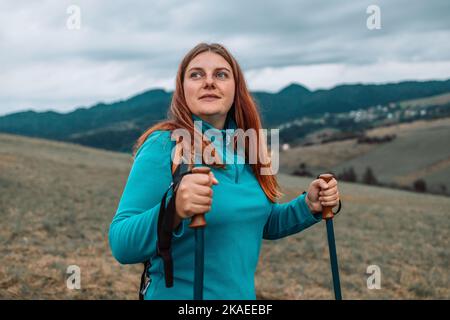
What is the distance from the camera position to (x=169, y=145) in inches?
86.2

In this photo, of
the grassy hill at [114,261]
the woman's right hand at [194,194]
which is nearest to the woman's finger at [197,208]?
the woman's right hand at [194,194]

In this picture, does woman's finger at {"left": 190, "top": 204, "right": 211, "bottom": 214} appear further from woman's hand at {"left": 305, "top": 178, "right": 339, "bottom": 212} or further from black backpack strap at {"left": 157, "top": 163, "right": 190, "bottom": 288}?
woman's hand at {"left": 305, "top": 178, "right": 339, "bottom": 212}

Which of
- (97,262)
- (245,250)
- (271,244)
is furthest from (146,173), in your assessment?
(271,244)

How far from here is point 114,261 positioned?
9906 mm

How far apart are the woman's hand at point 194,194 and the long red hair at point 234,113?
374 millimetres

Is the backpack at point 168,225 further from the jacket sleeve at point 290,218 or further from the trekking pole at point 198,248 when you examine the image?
the jacket sleeve at point 290,218

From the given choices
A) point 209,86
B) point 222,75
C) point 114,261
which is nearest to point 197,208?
point 209,86

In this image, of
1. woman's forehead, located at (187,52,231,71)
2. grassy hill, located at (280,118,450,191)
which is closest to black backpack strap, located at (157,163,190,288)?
woman's forehead, located at (187,52,231,71)

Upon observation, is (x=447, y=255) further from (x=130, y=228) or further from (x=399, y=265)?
(x=130, y=228)

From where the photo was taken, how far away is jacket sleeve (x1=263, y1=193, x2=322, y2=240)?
273 cm

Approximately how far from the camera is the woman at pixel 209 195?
6.56ft

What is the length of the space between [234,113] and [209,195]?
88 cm

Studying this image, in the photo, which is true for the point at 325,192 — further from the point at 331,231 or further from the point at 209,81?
the point at 209,81
